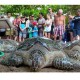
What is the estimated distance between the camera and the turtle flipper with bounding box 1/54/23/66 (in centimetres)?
467

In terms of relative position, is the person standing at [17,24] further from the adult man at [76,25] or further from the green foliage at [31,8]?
the adult man at [76,25]

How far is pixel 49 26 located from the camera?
16.6ft

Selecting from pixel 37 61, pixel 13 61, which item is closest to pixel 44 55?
pixel 37 61

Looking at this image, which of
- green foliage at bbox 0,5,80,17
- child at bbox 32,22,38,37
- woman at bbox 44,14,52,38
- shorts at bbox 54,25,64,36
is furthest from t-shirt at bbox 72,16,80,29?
child at bbox 32,22,38,37

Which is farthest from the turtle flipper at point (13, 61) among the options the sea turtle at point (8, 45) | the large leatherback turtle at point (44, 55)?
the sea turtle at point (8, 45)

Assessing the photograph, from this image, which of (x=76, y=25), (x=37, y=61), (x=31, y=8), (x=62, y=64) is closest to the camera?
(x=37, y=61)

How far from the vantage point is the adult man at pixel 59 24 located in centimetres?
501

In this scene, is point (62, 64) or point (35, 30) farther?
point (35, 30)

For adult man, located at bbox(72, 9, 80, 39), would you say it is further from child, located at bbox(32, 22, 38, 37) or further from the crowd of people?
child, located at bbox(32, 22, 38, 37)

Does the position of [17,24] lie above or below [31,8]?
below

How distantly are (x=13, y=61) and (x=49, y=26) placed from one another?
99 centimetres

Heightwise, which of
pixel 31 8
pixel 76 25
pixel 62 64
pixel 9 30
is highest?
pixel 31 8

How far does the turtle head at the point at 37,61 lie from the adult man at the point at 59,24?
23.1 inches

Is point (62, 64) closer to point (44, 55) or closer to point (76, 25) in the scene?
point (44, 55)
